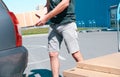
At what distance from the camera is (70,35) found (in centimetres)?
508

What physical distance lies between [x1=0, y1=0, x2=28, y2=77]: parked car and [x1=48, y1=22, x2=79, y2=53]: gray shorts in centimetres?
106

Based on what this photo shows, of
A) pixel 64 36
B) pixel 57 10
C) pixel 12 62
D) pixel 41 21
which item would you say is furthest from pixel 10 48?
pixel 64 36

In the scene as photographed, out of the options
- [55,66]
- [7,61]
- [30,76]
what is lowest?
[30,76]

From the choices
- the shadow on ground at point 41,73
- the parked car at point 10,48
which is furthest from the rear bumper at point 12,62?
the shadow on ground at point 41,73

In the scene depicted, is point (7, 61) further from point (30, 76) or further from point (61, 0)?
point (30, 76)

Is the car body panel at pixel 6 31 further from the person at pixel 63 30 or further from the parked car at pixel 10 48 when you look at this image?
the person at pixel 63 30

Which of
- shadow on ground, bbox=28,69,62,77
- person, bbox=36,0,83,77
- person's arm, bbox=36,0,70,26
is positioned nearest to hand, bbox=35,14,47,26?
person's arm, bbox=36,0,70,26

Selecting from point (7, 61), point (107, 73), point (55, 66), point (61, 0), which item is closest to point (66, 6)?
point (61, 0)

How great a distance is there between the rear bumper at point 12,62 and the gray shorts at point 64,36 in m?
1.11

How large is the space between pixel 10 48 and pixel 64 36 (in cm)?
130

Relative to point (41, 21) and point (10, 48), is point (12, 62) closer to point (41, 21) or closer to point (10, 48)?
point (10, 48)

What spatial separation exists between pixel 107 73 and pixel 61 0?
6.42 feet

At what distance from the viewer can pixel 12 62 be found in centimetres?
389

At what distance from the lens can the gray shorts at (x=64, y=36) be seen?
5.07 m
